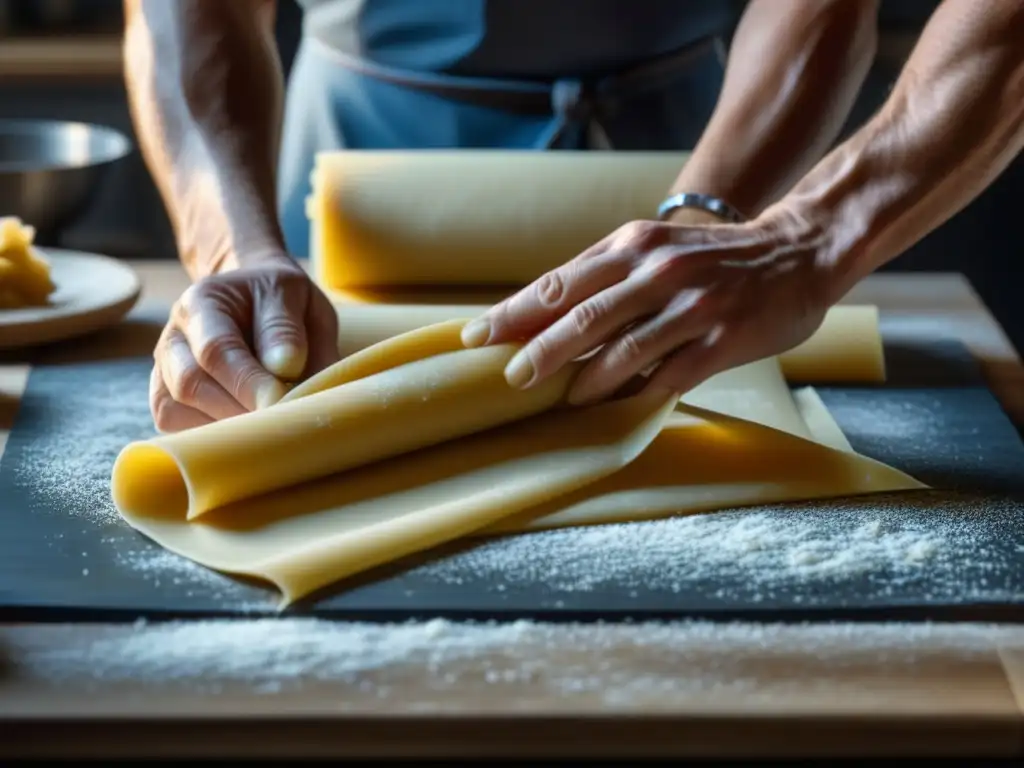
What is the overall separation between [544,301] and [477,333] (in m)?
0.08

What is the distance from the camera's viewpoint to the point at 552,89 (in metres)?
1.94

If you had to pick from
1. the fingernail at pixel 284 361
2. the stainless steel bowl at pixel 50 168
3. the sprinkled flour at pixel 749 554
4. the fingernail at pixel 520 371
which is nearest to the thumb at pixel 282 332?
the fingernail at pixel 284 361

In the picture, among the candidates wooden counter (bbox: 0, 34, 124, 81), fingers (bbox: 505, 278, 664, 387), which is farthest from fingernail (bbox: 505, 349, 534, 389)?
wooden counter (bbox: 0, 34, 124, 81)

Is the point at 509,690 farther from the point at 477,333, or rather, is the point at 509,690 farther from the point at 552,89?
the point at 552,89

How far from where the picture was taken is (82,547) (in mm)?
1130

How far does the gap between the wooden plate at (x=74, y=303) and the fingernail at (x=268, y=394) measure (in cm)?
46

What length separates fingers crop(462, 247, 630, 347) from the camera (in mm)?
1318

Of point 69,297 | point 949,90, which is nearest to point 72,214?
point 69,297

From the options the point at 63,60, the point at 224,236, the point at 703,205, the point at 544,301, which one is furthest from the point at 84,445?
the point at 63,60

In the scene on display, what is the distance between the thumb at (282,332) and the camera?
4.36ft

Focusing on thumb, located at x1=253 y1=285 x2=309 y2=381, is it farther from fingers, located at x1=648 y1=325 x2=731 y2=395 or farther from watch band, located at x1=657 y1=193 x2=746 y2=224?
watch band, located at x1=657 y1=193 x2=746 y2=224

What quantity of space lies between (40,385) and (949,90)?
1.11 metres

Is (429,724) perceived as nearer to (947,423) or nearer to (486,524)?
(486,524)

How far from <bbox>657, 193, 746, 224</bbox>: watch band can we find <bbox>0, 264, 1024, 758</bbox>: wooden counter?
0.76m
